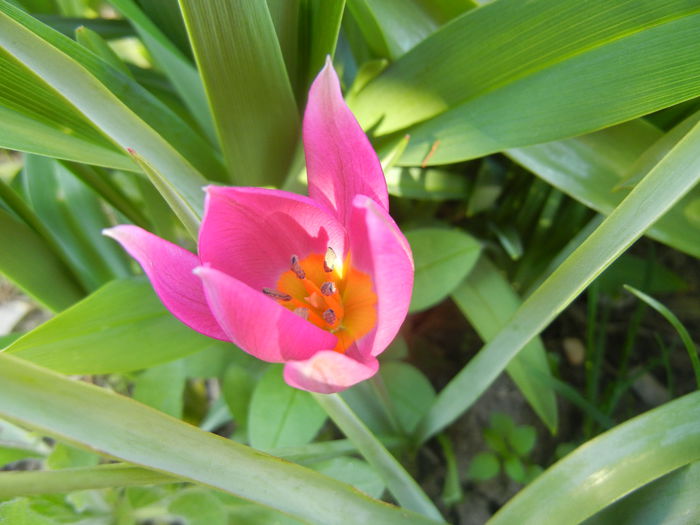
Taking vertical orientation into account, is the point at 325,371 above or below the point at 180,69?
below

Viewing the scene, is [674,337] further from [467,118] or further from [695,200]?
[467,118]

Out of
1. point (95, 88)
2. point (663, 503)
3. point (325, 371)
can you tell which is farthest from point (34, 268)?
point (663, 503)

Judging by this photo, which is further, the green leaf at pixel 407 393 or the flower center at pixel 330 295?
the green leaf at pixel 407 393

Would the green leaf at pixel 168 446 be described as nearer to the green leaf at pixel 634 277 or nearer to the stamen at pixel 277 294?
the stamen at pixel 277 294

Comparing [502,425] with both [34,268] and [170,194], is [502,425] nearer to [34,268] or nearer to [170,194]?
[170,194]

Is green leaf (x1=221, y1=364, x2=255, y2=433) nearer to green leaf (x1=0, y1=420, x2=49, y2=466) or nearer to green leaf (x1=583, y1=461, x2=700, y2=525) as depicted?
green leaf (x1=0, y1=420, x2=49, y2=466)

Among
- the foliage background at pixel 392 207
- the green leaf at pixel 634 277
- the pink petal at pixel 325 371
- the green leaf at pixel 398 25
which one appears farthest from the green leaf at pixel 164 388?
the green leaf at pixel 634 277

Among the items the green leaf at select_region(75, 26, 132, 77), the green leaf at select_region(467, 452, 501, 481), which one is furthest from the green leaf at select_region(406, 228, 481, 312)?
the green leaf at select_region(75, 26, 132, 77)
